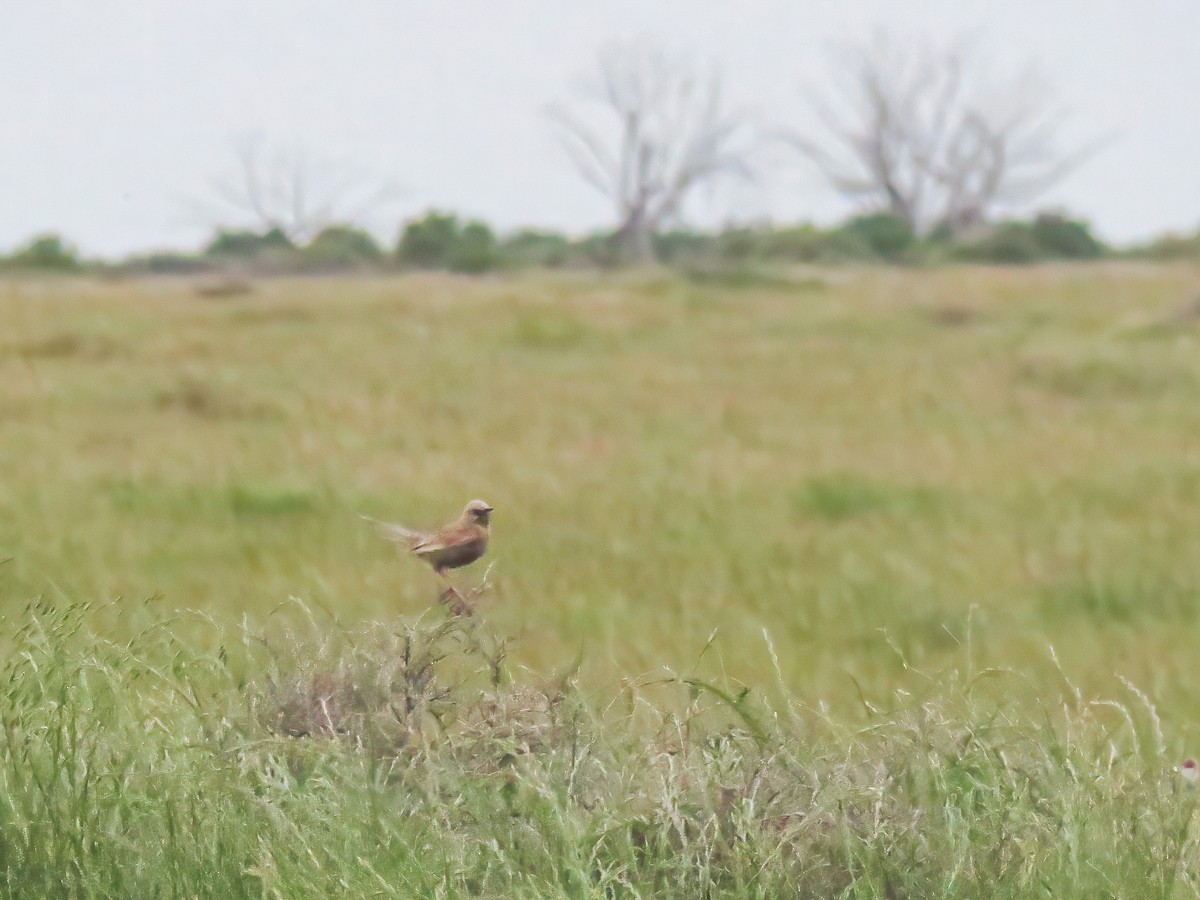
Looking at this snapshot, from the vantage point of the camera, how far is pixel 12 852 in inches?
121

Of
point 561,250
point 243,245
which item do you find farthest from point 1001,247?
point 243,245

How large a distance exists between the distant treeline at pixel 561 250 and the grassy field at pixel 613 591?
893cm

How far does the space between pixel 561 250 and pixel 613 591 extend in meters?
22.0

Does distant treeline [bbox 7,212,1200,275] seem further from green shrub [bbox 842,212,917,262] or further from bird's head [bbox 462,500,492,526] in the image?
bird's head [bbox 462,500,492,526]

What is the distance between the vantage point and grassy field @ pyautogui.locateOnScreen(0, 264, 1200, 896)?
2975 mm

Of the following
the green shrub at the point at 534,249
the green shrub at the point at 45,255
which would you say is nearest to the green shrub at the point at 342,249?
the green shrub at the point at 534,249

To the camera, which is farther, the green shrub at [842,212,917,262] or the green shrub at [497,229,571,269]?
the green shrub at [842,212,917,262]

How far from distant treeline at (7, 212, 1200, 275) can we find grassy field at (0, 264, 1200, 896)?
29.3 feet

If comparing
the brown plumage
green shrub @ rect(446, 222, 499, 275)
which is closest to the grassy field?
the brown plumage

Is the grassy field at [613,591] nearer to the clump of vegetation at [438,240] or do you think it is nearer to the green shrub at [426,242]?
the clump of vegetation at [438,240]

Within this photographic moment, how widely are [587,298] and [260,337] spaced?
13.1ft

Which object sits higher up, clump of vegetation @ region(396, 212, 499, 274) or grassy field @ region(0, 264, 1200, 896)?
clump of vegetation @ region(396, 212, 499, 274)

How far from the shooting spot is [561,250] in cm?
2730

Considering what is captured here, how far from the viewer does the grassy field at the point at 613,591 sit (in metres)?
2.97
